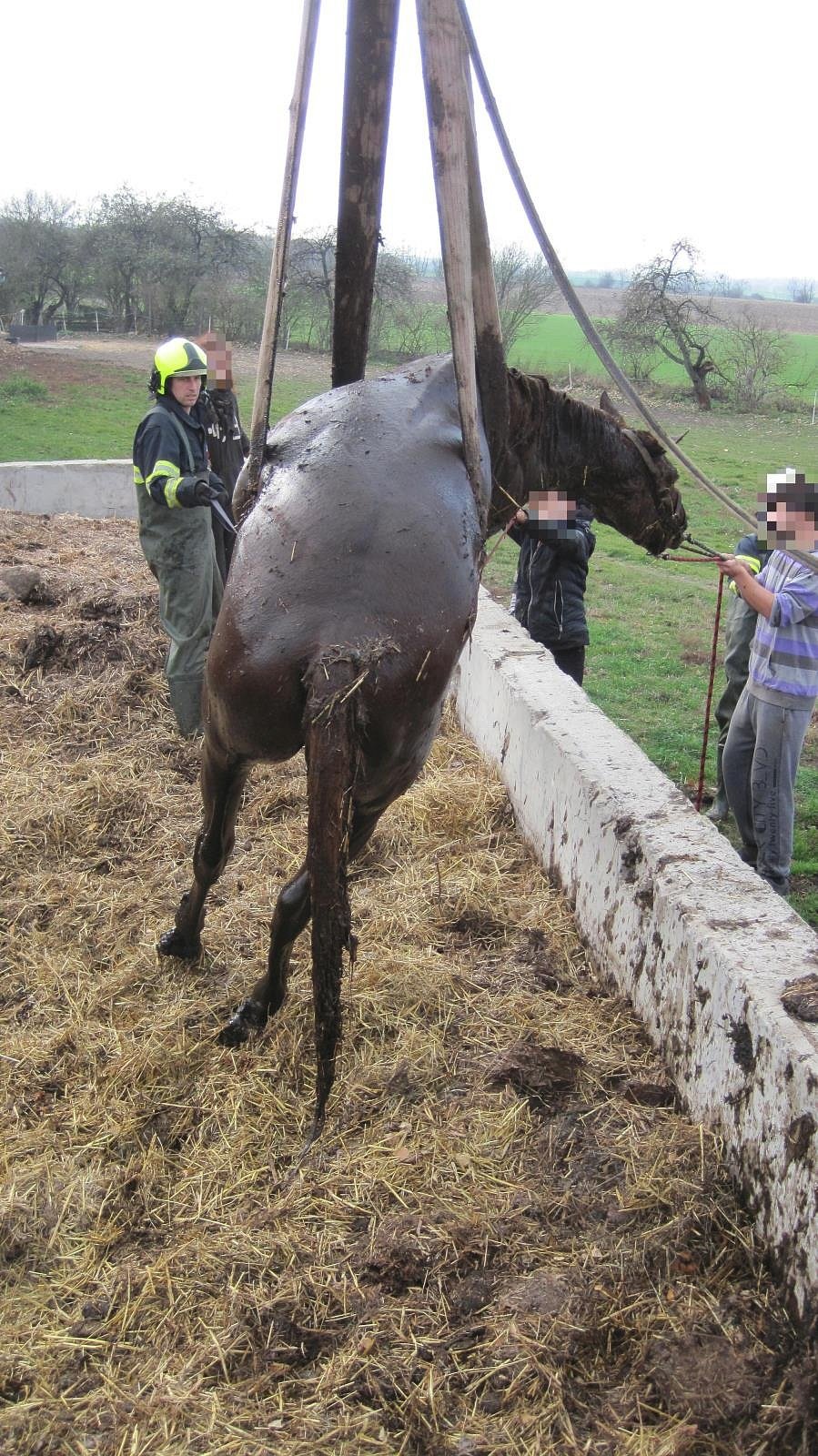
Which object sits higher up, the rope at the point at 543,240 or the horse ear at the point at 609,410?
the rope at the point at 543,240

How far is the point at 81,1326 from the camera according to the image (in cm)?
253

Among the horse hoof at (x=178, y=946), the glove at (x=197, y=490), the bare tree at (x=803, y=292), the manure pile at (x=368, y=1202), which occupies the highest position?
the bare tree at (x=803, y=292)

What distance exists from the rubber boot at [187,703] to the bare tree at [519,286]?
18494 millimetres

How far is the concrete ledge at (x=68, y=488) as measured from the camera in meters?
11.1

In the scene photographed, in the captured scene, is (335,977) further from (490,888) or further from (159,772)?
(159,772)

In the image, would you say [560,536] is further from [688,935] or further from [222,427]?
[688,935]

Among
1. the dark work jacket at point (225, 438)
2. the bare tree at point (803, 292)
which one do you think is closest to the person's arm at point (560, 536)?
the dark work jacket at point (225, 438)

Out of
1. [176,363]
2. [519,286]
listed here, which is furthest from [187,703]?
[519,286]

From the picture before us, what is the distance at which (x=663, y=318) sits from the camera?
86.8 feet

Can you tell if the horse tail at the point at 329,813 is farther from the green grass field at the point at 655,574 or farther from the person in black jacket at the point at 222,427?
the person in black jacket at the point at 222,427

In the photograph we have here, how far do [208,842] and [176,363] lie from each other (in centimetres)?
285

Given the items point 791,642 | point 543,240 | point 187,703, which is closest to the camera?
point 543,240

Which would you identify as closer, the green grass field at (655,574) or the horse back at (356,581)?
the horse back at (356,581)

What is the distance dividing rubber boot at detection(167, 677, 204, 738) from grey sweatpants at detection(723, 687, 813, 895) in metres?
2.75
